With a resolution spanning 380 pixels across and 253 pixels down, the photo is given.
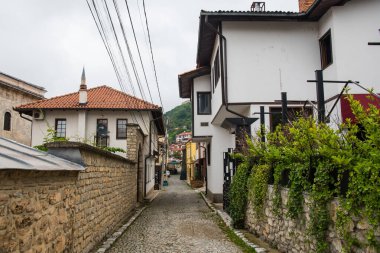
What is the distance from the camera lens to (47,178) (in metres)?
4.38

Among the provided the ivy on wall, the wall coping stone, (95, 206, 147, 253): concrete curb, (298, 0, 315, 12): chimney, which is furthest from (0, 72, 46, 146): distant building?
the ivy on wall

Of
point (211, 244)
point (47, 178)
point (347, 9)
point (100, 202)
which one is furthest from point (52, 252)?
point (347, 9)

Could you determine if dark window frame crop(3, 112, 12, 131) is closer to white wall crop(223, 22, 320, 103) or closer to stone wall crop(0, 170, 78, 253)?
white wall crop(223, 22, 320, 103)

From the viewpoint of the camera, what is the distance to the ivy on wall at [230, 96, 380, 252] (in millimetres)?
A: 3454

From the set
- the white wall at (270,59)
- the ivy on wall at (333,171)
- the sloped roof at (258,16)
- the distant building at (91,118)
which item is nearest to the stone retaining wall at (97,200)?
Answer: the ivy on wall at (333,171)

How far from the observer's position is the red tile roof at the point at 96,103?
2094cm

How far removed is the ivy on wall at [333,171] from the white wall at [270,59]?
477cm

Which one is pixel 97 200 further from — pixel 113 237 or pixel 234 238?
→ pixel 234 238

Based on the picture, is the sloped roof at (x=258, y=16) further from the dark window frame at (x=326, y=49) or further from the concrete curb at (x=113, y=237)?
the concrete curb at (x=113, y=237)

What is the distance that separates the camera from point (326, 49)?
1130cm

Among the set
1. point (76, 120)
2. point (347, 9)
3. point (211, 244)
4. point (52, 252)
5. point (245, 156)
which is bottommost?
point (211, 244)

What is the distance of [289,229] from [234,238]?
2284mm

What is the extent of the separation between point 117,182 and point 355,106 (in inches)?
305

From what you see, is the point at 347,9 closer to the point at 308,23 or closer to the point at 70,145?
the point at 308,23
